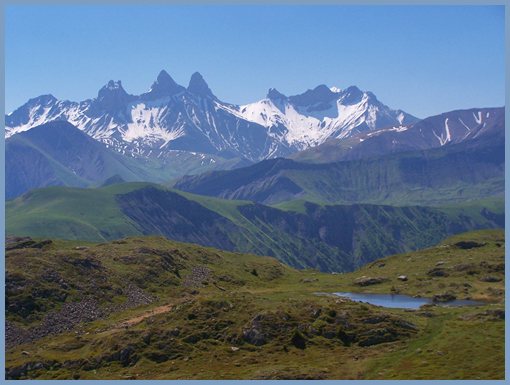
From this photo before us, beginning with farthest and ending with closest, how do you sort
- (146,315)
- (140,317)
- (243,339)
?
(146,315), (140,317), (243,339)

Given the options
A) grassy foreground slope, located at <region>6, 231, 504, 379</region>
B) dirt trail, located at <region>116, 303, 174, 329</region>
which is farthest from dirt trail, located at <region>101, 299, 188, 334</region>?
grassy foreground slope, located at <region>6, 231, 504, 379</region>

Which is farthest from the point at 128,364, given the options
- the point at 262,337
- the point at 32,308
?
the point at 32,308

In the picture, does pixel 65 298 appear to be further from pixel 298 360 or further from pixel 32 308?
pixel 298 360

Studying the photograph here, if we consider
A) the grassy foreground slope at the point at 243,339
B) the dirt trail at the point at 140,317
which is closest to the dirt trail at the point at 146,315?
the dirt trail at the point at 140,317

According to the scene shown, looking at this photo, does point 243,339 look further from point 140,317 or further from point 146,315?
point 146,315

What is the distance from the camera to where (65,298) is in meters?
197

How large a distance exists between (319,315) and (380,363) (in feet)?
115

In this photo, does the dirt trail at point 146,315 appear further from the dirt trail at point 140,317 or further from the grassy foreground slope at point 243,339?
the grassy foreground slope at point 243,339

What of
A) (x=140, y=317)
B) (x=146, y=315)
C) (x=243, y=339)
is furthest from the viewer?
(x=146, y=315)

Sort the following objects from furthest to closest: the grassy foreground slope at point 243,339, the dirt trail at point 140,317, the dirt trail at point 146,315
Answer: the dirt trail at point 146,315
the dirt trail at point 140,317
the grassy foreground slope at point 243,339

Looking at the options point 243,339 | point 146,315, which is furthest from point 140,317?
point 243,339

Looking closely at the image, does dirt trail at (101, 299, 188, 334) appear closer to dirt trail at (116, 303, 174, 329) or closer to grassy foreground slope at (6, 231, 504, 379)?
dirt trail at (116, 303, 174, 329)

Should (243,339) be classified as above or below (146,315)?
below

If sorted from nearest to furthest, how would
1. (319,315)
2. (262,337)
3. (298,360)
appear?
(298,360), (262,337), (319,315)
